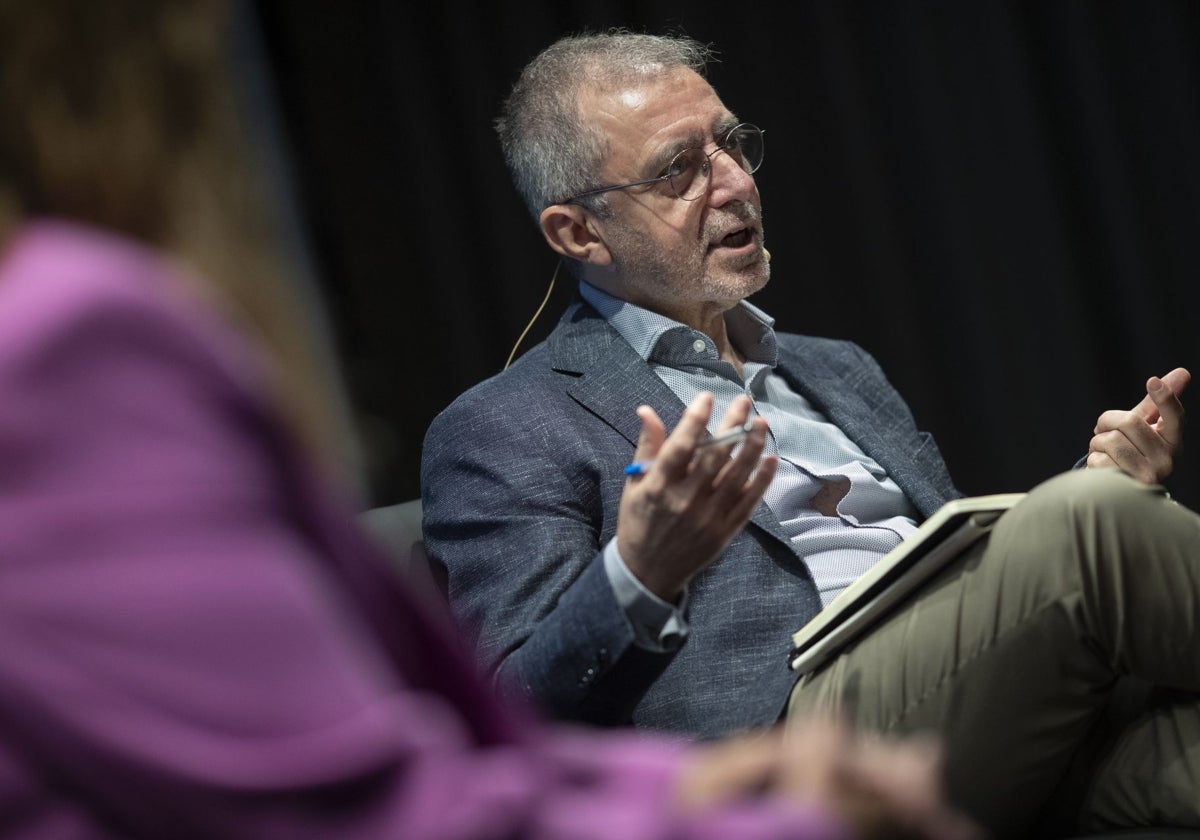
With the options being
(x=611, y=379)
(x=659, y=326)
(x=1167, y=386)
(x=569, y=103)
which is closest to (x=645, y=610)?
(x=611, y=379)

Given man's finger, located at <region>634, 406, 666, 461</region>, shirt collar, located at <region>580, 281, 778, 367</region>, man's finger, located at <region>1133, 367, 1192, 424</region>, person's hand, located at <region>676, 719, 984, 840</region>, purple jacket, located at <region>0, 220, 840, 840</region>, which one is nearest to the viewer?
purple jacket, located at <region>0, 220, 840, 840</region>

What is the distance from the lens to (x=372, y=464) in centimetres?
79

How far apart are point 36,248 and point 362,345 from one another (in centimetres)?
231

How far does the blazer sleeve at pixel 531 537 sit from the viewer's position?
5.06 ft

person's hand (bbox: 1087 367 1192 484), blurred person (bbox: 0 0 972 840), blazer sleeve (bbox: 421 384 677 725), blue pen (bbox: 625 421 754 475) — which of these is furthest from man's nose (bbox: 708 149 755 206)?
blurred person (bbox: 0 0 972 840)

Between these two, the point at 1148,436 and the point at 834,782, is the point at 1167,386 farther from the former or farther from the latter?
the point at 834,782

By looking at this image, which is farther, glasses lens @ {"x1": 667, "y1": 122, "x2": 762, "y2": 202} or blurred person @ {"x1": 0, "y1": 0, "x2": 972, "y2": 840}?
glasses lens @ {"x1": 667, "y1": 122, "x2": 762, "y2": 202}

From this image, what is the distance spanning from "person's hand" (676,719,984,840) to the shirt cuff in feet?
2.49

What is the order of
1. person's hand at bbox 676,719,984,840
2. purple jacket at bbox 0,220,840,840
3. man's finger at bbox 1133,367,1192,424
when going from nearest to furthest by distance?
1. purple jacket at bbox 0,220,840,840
2. person's hand at bbox 676,719,984,840
3. man's finger at bbox 1133,367,1192,424

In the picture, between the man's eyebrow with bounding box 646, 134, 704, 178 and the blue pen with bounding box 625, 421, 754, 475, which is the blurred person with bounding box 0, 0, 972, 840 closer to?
the blue pen with bounding box 625, 421, 754, 475

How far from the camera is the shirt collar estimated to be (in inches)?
85.6

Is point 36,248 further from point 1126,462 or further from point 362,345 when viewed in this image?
point 362,345

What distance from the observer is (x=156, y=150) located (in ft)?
2.18

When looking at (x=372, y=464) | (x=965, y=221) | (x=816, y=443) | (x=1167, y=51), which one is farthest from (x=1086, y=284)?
(x=372, y=464)
